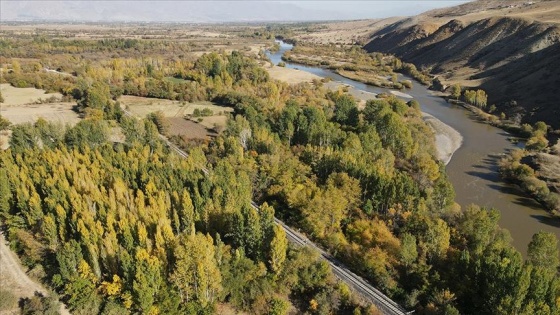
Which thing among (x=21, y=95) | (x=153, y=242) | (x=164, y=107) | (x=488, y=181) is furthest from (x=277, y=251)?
(x=21, y=95)

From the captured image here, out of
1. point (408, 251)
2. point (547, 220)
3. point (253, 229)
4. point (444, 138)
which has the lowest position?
point (547, 220)

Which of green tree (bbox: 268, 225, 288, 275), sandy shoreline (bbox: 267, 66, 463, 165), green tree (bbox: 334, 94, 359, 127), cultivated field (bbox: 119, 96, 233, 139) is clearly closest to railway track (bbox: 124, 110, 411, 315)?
green tree (bbox: 268, 225, 288, 275)

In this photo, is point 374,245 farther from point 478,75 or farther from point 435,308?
point 478,75

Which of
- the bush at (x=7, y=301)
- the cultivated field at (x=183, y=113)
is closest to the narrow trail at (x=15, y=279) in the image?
the bush at (x=7, y=301)

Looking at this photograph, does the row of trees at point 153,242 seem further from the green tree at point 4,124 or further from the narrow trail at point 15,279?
the green tree at point 4,124

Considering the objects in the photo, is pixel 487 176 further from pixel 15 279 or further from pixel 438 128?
pixel 15 279

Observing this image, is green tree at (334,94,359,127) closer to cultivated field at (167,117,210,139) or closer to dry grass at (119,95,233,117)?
cultivated field at (167,117,210,139)

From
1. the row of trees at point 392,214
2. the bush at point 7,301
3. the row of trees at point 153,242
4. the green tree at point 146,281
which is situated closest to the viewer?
the green tree at point 146,281
